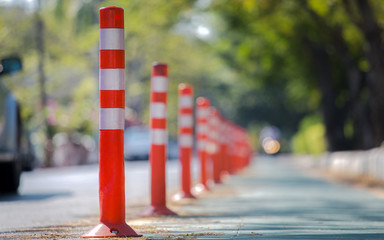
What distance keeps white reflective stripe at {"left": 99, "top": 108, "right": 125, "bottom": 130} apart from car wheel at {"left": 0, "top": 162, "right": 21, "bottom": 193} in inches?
314

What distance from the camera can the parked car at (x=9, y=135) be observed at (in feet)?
49.2

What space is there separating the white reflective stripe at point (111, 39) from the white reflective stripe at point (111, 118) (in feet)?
1.69

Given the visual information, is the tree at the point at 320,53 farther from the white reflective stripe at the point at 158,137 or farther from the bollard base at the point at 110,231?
the bollard base at the point at 110,231

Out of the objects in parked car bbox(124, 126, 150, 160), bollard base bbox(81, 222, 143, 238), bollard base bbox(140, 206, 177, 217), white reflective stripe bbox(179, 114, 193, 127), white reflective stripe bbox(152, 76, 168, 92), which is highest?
white reflective stripe bbox(152, 76, 168, 92)

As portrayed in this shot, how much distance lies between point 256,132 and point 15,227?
284ft

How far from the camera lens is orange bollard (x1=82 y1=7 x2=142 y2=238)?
25.0 ft

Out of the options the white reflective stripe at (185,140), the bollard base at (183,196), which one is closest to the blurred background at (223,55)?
the white reflective stripe at (185,140)

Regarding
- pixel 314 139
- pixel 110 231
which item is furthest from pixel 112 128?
pixel 314 139

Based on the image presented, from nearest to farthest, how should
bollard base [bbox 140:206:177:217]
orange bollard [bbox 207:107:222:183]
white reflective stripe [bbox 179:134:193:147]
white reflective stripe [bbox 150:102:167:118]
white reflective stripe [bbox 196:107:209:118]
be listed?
1. bollard base [bbox 140:206:177:217]
2. white reflective stripe [bbox 150:102:167:118]
3. white reflective stripe [bbox 179:134:193:147]
4. white reflective stripe [bbox 196:107:209:118]
5. orange bollard [bbox 207:107:222:183]

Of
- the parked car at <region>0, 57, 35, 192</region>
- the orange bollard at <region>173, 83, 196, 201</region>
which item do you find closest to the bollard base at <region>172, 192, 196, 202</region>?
the orange bollard at <region>173, 83, 196, 201</region>

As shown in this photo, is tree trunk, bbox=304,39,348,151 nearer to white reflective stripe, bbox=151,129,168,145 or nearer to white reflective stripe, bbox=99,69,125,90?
white reflective stripe, bbox=151,129,168,145

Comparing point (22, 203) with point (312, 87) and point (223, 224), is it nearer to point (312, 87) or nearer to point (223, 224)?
point (223, 224)

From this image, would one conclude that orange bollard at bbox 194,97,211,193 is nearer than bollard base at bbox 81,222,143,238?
No

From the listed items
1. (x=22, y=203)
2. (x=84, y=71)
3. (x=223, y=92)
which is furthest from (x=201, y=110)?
(x=223, y=92)
